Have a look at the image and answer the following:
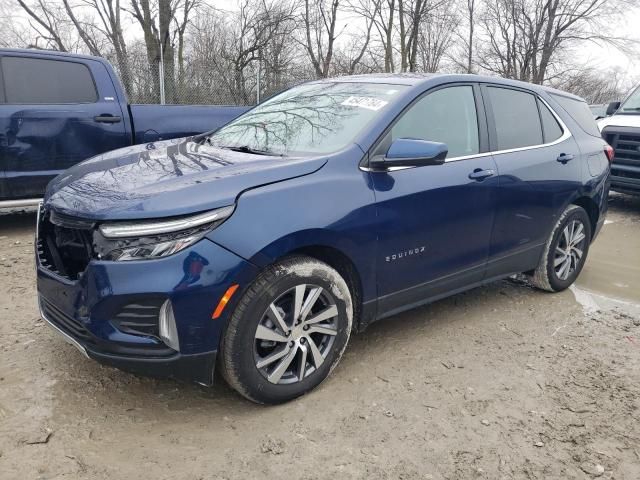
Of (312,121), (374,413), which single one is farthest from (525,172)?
(374,413)

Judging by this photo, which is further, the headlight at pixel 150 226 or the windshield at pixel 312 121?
the windshield at pixel 312 121

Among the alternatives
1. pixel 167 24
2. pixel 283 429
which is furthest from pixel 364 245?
pixel 167 24

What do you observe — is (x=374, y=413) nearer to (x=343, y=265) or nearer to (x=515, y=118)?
(x=343, y=265)

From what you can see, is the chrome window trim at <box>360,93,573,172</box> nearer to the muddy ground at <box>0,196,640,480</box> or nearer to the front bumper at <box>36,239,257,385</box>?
the front bumper at <box>36,239,257,385</box>

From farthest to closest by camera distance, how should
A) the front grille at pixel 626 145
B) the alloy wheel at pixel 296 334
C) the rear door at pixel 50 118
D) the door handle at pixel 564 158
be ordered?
the front grille at pixel 626 145 < the rear door at pixel 50 118 < the door handle at pixel 564 158 < the alloy wheel at pixel 296 334

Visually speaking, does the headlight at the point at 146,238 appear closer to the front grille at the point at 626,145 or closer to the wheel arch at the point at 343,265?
the wheel arch at the point at 343,265

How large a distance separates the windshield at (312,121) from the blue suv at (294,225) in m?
0.01

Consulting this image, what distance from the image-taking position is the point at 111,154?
3.32m

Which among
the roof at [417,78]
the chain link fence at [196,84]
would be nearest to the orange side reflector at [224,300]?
the roof at [417,78]

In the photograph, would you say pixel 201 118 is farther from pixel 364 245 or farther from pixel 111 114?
pixel 364 245

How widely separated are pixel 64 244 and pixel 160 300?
67 centimetres

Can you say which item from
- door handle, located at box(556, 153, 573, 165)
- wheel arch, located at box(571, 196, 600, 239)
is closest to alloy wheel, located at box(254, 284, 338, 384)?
door handle, located at box(556, 153, 573, 165)

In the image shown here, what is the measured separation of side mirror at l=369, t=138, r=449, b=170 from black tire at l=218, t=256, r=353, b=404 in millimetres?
653

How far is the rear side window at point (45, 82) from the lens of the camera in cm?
536
